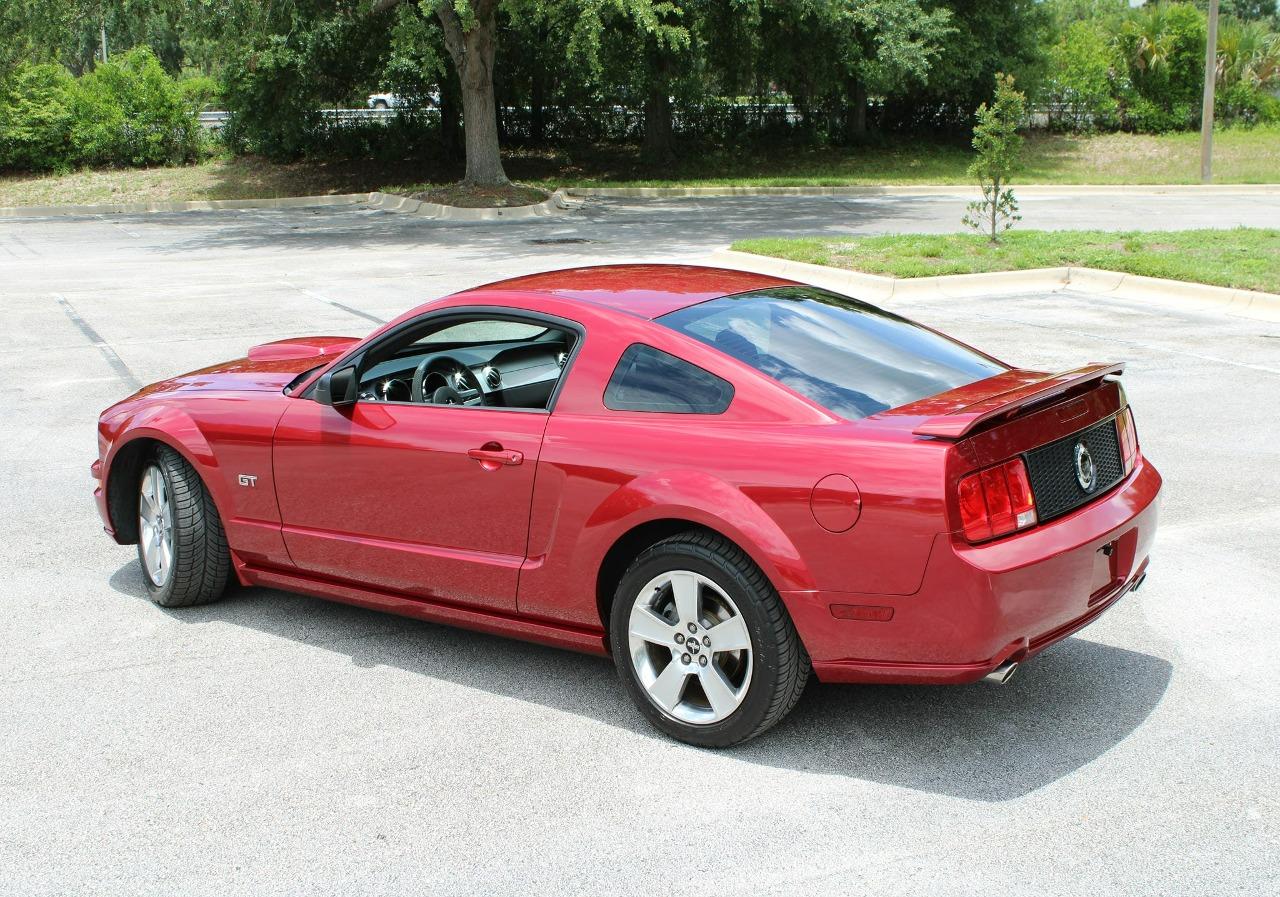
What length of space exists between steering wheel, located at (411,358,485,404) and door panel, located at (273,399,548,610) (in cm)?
15

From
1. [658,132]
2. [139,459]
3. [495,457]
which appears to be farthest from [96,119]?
[495,457]

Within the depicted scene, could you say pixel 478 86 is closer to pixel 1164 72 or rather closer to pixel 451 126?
pixel 451 126

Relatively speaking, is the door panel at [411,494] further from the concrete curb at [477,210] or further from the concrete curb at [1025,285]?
the concrete curb at [477,210]

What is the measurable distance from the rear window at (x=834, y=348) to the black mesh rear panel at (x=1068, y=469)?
1.58 ft

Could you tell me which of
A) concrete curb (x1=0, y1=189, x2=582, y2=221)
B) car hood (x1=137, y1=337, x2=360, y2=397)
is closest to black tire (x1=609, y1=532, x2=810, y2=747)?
car hood (x1=137, y1=337, x2=360, y2=397)

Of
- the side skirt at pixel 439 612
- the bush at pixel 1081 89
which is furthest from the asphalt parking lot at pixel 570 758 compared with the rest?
the bush at pixel 1081 89

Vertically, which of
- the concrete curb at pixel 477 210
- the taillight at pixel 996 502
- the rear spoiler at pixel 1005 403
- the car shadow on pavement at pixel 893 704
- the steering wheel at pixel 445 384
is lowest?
the car shadow on pavement at pixel 893 704

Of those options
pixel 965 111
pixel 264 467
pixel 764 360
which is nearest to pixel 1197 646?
pixel 764 360

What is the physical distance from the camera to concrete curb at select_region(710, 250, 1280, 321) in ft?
46.4

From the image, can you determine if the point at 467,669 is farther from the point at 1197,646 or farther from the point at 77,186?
the point at 77,186

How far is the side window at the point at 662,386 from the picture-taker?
4.30 meters

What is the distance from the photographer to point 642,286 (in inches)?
195

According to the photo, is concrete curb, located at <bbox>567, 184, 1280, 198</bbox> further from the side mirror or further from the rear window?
the side mirror

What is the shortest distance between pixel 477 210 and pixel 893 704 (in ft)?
79.1
